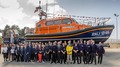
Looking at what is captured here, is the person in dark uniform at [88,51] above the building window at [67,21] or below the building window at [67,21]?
below

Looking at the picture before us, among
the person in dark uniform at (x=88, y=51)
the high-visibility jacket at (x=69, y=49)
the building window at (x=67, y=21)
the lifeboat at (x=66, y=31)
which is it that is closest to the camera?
the person in dark uniform at (x=88, y=51)

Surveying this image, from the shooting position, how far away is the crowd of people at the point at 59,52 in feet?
47.9

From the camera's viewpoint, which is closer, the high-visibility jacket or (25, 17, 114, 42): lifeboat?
the high-visibility jacket

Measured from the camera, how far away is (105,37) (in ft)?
57.9

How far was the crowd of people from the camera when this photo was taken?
1460 cm

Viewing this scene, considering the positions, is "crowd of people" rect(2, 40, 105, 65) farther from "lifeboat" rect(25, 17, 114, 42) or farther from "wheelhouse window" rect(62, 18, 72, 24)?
"wheelhouse window" rect(62, 18, 72, 24)

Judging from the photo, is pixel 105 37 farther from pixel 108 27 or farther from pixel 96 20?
pixel 96 20

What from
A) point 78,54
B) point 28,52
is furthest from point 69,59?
point 28,52

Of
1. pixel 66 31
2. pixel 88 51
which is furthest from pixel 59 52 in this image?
pixel 66 31

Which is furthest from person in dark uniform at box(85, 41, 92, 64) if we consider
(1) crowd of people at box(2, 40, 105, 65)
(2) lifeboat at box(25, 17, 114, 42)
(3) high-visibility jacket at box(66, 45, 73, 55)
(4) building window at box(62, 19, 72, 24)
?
(4) building window at box(62, 19, 72, 24)

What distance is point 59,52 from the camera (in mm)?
15266

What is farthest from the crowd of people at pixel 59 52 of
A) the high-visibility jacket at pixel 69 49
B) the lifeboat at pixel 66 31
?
the lifeboat at pixel 66 31

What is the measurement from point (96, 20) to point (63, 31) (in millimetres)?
2850

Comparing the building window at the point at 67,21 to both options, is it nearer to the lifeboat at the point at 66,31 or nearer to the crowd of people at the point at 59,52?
the lifeboat at the point at 66,31
